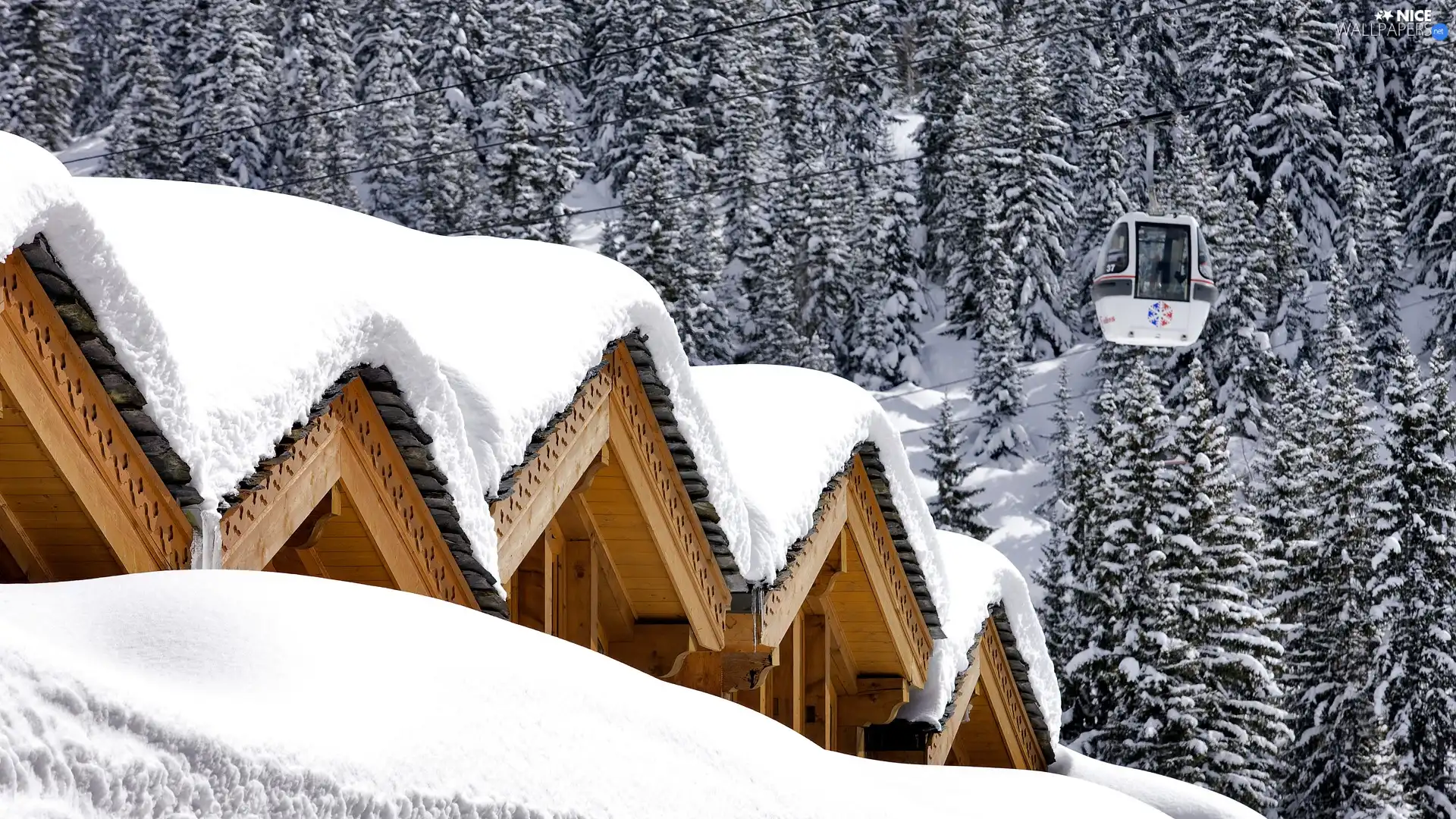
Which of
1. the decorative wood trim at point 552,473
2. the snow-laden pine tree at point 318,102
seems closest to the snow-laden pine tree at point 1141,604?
the decorative wood trim at point 552,473

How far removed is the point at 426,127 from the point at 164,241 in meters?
93.5

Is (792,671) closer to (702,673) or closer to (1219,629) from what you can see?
(702,673)

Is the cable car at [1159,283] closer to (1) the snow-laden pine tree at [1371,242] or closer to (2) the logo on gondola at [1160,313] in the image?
(2) the logo on gondola at [1160,313]

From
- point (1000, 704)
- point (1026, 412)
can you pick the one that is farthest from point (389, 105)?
point (1000, 704)

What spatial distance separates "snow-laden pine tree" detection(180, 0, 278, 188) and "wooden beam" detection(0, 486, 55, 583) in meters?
79.9

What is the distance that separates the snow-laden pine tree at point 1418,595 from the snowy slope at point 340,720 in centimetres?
4140

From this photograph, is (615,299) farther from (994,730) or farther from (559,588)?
(994,730)

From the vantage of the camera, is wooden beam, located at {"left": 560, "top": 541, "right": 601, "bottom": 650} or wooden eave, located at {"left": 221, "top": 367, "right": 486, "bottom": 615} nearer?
wooden eave, located at {"left": 221, "top": 367, "right": 486, "bottom": 615}

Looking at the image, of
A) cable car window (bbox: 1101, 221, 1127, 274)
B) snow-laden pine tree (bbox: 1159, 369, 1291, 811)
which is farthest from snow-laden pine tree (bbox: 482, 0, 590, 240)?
cable car window (bbox: 1101, 221, 1127, 274)

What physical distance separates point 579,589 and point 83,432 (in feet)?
18.3

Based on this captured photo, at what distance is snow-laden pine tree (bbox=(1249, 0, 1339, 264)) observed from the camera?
8812 cm

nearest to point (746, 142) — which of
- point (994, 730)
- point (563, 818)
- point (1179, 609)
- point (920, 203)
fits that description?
point (920, 203)

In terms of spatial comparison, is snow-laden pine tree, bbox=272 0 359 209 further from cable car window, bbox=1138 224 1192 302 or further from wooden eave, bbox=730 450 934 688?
wooden eave, bbox=730 450 934 688

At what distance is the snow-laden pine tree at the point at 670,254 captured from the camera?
74188 mm
